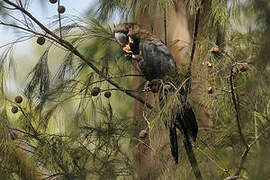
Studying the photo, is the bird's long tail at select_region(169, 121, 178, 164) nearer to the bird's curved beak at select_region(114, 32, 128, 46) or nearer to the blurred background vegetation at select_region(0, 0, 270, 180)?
the blurred background vegetation at select_region(0, 0, 270, 180)

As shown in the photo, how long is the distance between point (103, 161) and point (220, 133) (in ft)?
1.58

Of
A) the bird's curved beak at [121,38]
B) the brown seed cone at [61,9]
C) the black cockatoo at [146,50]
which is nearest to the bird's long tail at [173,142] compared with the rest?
the black cockatoo at [146,50]

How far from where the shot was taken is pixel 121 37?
2.02m

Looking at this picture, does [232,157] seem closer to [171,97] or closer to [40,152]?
[171,97]

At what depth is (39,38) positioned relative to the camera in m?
1.74

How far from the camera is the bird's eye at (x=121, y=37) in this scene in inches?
77.7

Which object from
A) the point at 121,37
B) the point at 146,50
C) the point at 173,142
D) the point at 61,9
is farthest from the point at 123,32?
the point at 173,142

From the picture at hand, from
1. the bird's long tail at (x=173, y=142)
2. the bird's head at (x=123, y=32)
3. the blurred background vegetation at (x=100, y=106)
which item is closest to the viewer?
the blurred background vegetation at (x=100, y=106)

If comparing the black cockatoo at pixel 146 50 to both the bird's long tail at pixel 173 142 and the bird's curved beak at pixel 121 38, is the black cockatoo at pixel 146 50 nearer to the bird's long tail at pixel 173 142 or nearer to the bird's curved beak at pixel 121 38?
the bird's curved beak at pixel 121 38

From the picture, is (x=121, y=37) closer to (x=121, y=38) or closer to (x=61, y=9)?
(x=121, y=38)

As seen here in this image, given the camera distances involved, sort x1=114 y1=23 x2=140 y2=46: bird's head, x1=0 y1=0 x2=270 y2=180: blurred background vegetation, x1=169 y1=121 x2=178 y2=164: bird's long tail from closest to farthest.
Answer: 1. x1=0 y1=0 x2=270 y2=180: blurred background vegetation
2. x1=169 y1=121 x2=178 y2=164: bird's long tail
3. x1=114 y1=23 x2=140 y2=46: bird's head

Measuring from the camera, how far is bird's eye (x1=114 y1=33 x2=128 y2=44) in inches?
77.7

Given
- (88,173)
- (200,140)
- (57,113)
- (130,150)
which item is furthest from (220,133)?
(57,113)

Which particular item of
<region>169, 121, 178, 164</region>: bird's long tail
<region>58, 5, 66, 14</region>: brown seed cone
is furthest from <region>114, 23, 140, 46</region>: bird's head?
<region>169, 121, 178, 164</region>: bird's long tail
